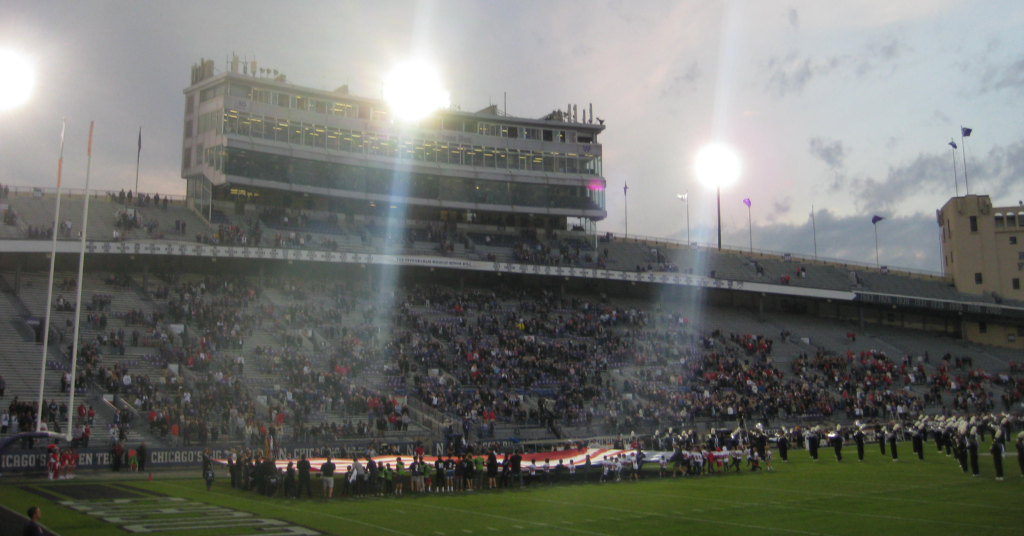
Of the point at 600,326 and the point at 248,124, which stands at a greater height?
the point at 248,124

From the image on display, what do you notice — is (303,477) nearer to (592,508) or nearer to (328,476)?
(328,476)

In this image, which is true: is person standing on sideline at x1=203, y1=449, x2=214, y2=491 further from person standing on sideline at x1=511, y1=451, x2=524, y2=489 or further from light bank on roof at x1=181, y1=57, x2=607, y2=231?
light bank on roof at x1=181, y1=57, x2=607, y2=231

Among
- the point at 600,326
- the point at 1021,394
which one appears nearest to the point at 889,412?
the point at 1021,394

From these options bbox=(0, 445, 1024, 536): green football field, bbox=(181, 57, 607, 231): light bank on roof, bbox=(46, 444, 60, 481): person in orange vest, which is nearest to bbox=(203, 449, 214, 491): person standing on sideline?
bbox=(0, 445, 1024, 536): green football field

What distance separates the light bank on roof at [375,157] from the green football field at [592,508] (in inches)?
1394

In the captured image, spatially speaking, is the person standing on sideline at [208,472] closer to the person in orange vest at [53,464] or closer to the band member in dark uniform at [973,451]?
the person in orange vest at [53,464]

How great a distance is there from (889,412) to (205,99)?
53.1 meters

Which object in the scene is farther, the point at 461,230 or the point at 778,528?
the point at 461,230

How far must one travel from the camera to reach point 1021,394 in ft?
186

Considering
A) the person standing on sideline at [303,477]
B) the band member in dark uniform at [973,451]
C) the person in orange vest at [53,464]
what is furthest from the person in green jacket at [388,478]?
the band member in dark uniform at [973,451]

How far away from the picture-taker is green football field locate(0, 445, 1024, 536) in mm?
18891

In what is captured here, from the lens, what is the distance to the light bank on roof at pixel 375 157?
2379 inches

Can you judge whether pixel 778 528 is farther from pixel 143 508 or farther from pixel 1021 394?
pixel 1021 394

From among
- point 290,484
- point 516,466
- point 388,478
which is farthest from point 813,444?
point 290,484
